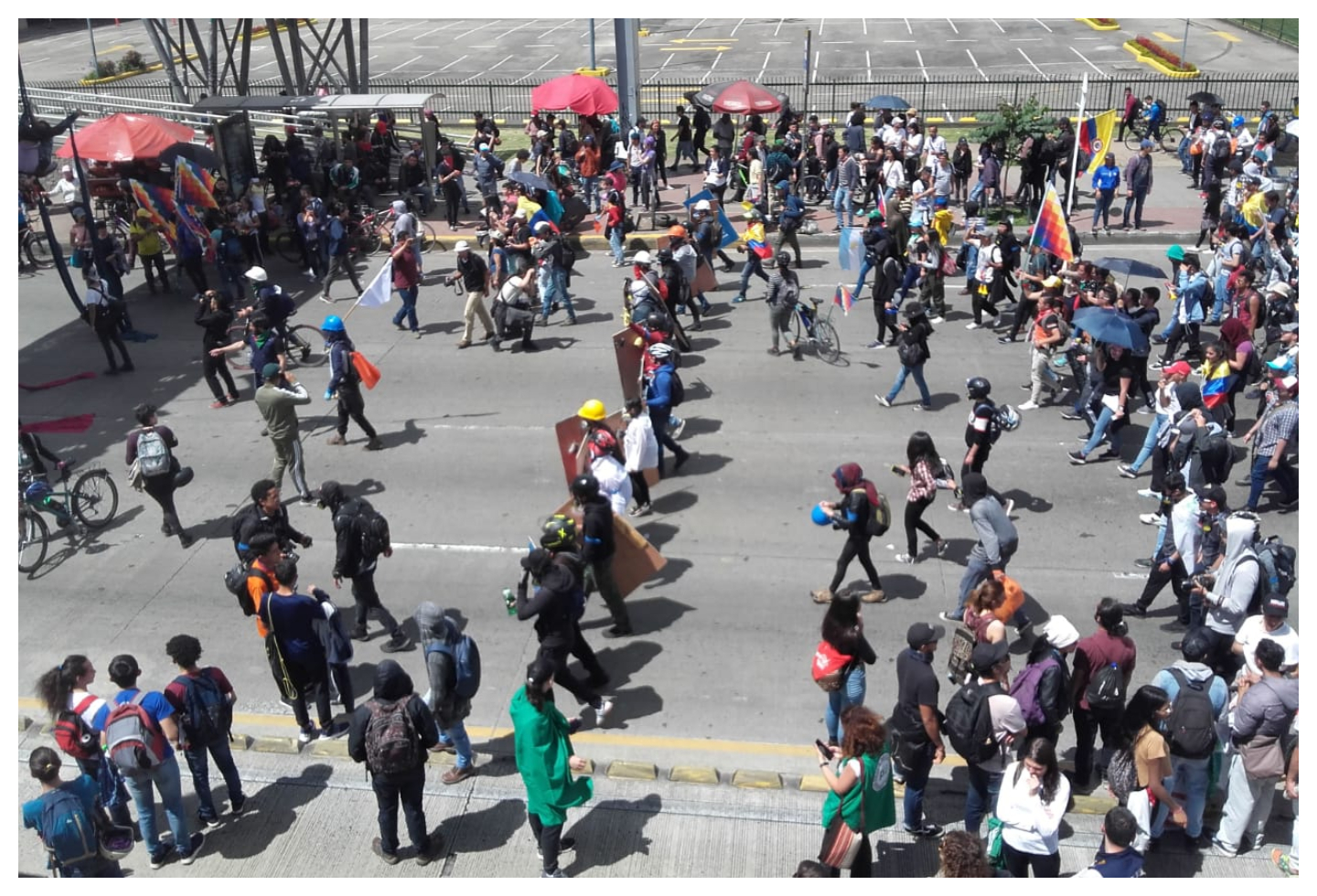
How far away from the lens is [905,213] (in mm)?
18188

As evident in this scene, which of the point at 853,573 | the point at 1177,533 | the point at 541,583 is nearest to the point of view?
the point at 541,583

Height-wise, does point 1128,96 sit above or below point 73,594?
above

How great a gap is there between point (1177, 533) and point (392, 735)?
20.2ft

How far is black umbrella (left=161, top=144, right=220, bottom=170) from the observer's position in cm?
2045

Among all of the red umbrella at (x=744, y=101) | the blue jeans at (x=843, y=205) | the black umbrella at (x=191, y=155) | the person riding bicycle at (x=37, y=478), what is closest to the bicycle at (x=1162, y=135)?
the blue jeans at (x=843, y=205)

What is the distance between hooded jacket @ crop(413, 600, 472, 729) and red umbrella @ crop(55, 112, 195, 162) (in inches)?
605

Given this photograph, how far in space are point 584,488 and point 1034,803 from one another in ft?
14.0

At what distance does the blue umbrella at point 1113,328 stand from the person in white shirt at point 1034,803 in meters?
7.15

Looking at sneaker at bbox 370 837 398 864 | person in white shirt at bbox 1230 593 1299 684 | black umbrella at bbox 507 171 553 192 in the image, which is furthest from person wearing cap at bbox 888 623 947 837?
black umbrella at bbox 507 171 553 192

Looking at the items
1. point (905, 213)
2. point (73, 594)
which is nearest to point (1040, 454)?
point (905, 213)

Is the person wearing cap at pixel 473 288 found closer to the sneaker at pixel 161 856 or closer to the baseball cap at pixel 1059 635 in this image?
the sneaker at pixel 161 856

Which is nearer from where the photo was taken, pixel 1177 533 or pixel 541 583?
pixel 541 583

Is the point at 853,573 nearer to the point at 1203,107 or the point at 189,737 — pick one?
the point at 189,737

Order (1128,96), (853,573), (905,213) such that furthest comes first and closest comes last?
(1128,96) → (905,213) → (853,573)
